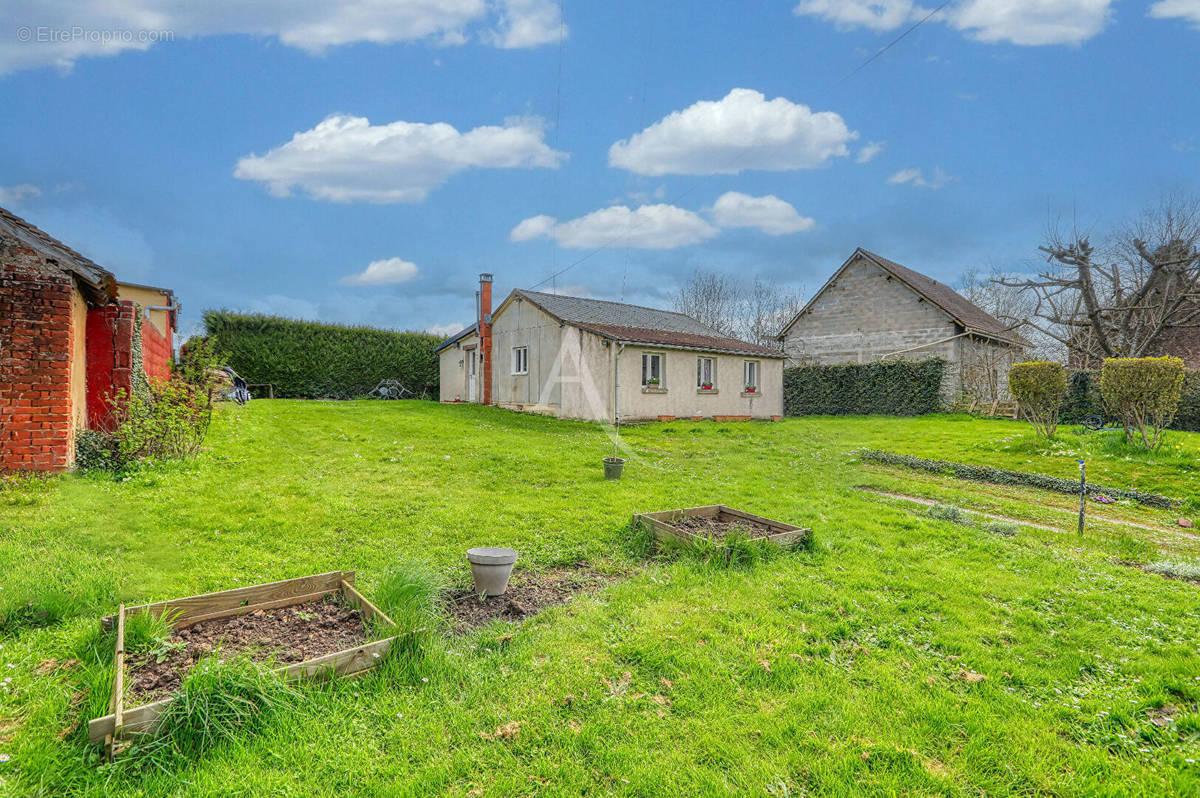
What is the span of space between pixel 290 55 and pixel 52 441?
Result: 6.35 meters

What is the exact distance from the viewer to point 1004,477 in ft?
32.4

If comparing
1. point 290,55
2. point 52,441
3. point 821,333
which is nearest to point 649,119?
point 290,55

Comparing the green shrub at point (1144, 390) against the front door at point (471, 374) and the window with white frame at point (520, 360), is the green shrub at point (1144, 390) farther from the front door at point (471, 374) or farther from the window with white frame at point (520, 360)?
the front door at point (471, 374)

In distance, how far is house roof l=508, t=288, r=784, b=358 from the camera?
18062mm

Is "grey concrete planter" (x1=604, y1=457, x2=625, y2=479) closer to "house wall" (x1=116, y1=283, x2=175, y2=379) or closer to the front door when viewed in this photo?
"house wall" (x1=116, y1=283, x2=175, y2=379)

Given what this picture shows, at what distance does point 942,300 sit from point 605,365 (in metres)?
14.5

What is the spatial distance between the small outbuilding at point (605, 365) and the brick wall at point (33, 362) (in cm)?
1229

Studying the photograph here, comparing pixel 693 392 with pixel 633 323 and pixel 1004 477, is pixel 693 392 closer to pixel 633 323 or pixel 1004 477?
pixel 633 323

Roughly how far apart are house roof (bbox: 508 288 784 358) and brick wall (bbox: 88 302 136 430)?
11359mm

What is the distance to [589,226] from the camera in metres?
12.1

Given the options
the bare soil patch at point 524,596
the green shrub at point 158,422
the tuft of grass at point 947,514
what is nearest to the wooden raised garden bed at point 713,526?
the bare soil patch at point 524,596

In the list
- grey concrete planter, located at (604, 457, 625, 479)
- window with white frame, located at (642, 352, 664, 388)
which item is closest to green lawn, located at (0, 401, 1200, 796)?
grey concrete planter, located at (604, 457, 625, 479)

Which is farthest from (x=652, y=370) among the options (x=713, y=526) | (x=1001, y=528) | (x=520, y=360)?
(x=713, y=526)

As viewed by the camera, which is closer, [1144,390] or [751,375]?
[1144,390]
